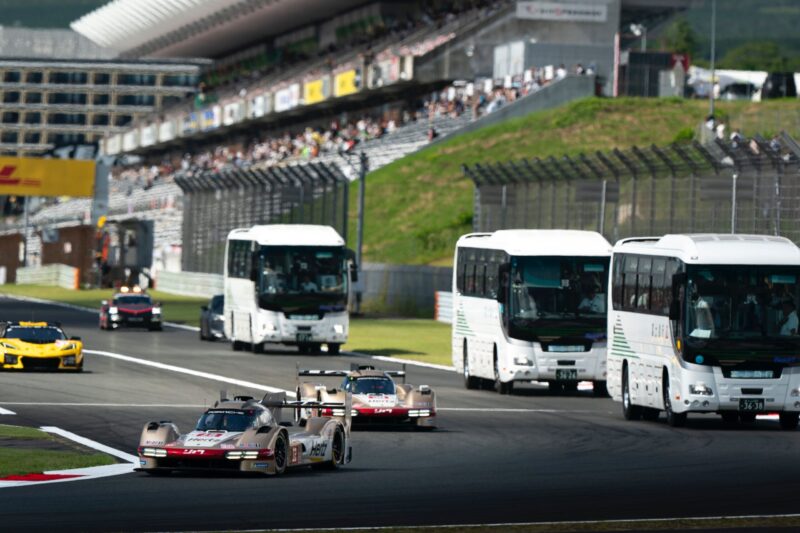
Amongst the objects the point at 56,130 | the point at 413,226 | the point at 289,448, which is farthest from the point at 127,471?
the point at 56,130

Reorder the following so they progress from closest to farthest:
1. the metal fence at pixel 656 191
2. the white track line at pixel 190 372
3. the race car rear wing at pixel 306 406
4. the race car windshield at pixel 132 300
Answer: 1. the race car rear wing at pixel 306 406
2. the white track line at pixel 190 372
3. the metal fence at pixel 656 191
4. the race car windshield at pixel 132 300

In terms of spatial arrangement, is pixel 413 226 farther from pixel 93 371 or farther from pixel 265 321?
pixel 93 371

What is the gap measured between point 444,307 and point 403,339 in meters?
10.1

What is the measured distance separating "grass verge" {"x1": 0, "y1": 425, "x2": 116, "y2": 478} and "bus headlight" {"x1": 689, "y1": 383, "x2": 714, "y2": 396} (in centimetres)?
907

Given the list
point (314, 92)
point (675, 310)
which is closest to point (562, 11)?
point (314, 92)

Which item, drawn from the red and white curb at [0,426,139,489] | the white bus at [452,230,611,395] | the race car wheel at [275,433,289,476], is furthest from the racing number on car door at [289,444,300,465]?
the white bus at [452,230,611,395]

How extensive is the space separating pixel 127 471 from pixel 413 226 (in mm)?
57981

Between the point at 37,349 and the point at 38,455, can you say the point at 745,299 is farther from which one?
the point at 37,349

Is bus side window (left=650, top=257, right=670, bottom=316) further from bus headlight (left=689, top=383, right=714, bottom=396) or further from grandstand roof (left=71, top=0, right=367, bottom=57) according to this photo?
grandstand roof (left=71, top=0, right=367, bottom=57)

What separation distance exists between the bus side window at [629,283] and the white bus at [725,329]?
1.07 metres

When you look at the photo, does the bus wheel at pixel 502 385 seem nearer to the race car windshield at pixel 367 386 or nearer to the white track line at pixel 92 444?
the race car windshield at pixel 367 386

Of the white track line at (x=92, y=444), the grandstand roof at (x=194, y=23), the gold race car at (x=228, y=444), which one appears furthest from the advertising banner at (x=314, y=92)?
the gold race car at (x=228, y=444)

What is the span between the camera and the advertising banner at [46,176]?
3812 inches

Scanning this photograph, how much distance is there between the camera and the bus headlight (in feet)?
85.7
